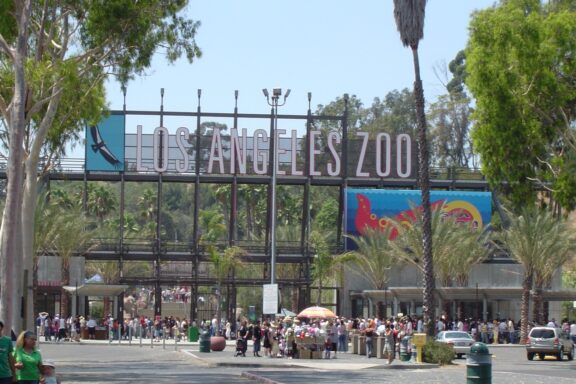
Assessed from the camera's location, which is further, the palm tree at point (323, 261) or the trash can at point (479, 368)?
the palm tree at point (323, 261)

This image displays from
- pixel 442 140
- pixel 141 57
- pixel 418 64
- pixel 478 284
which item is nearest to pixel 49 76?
pixel 141 57

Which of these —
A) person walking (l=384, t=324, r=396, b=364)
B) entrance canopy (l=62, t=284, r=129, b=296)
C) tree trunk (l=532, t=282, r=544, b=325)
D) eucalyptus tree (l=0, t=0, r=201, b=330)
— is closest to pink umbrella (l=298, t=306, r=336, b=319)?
entrance canopy (l=62, t=284, r=129, b=296)

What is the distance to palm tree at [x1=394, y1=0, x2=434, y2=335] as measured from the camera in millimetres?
42344

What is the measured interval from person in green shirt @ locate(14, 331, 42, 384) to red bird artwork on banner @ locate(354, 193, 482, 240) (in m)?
53.9

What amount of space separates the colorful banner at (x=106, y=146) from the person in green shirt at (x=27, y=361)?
53936 millimetres

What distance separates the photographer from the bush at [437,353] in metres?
39.9

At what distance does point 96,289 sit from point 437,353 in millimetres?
29170

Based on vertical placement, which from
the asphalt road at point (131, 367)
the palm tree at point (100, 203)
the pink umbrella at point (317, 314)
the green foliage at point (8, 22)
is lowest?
the asphalt road at point (131, 367)

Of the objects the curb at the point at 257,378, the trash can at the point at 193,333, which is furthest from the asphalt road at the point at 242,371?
the trash can at the point at 193,333

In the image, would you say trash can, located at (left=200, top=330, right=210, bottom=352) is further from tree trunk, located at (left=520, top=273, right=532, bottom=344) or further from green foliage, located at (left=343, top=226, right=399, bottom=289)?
green foliage, located at (left=343, top=226, right=399, bottom=289)

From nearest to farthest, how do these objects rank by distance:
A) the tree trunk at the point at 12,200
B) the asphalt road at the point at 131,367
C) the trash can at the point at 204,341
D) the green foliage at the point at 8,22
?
the tree trunk at the point at 12,200 < the asphalt road at the point at 131,367 < the green foliage at the point at 8,22 < the trash can at the point at 204,341

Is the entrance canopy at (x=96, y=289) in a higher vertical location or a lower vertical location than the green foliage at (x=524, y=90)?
lower

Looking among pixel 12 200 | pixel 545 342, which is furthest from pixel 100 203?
pixel 12 200

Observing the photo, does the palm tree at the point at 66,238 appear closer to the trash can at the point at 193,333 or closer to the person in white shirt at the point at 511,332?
the trash can at the point at 193,333
